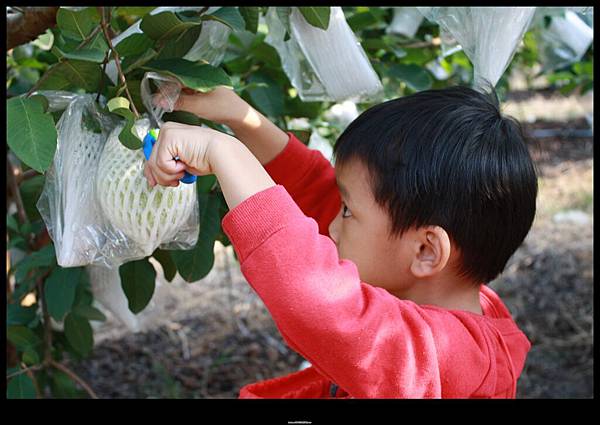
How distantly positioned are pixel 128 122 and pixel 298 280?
1.04ft

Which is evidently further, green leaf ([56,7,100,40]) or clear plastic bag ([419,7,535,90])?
clear plastic bag ([419,7,535,90])

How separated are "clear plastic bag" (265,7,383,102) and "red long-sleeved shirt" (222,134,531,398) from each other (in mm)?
454

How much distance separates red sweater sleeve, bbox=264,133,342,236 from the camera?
149cm

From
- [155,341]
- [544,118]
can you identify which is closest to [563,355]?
[155,341]

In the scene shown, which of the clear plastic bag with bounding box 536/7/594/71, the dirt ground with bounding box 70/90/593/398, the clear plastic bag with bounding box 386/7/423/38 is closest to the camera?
the clear plastic bag with bounding box 386/7/423/38

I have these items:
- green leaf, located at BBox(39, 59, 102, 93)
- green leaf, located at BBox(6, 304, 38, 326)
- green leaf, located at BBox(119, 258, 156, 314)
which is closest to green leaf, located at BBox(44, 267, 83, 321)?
green leaf, located at BBox(119, 258, 156, 314)

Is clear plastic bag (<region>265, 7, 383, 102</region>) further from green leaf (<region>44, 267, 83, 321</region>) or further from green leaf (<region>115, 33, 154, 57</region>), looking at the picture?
green leaf (<region>44, 267, 83, 321</region>)

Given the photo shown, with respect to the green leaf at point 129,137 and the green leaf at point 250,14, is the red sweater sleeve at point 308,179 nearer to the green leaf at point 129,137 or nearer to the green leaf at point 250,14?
the green leaf at point 250,14

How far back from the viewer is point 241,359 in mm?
2947

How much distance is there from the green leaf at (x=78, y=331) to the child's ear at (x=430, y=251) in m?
0.90

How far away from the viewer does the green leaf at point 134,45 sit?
124cm

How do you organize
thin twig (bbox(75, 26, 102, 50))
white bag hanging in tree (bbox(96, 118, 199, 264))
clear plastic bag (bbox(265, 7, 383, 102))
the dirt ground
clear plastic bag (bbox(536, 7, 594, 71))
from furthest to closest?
the dirt ground
clear plastic bag (bbox(536, 7, 594, 71))
clear plastic bag (bbox(265, 7, 383, 102))
thin twig (bbox(75, 26, 102, 50))
white bag hanging in tree (bbox(96, 118, 199, 264))

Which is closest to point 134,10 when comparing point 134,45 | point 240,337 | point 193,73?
point 134,45
